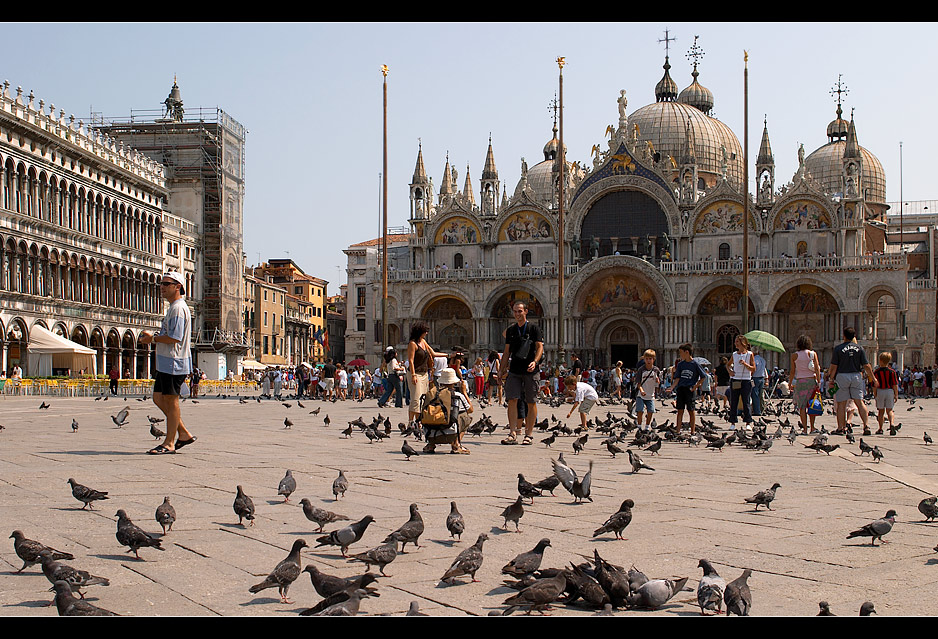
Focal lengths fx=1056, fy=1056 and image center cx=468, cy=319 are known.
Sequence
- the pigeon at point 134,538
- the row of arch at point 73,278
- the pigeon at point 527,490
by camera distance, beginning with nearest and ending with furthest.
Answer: the pigeon at point 134,538, the pigeon at point 527,490, the row of arch at point 73,278

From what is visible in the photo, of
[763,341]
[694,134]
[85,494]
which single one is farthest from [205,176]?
[85,494]

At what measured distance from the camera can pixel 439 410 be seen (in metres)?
10.5

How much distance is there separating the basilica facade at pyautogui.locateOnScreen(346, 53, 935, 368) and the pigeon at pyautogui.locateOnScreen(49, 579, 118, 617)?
3821 centimetres

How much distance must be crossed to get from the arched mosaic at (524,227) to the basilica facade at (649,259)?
0.18 feet

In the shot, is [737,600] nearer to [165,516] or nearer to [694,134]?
[165,516]

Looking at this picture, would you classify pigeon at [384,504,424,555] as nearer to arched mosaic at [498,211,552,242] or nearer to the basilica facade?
the basilica facade

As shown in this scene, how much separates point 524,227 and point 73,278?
2031 cm

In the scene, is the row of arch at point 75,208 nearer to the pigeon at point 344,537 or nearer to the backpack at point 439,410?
the backpack at point 439,410

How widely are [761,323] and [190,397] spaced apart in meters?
24.5

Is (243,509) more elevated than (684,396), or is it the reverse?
(684,396)

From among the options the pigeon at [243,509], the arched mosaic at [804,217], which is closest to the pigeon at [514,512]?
the pigeon at [243,509]

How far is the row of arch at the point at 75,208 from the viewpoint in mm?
34531

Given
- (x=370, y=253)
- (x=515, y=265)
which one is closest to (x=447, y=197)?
(x=515, y=265)

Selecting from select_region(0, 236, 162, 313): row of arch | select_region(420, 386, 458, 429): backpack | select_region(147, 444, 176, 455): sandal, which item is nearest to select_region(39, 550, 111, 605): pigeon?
select_region(147, 444, 176, 455): sandal
